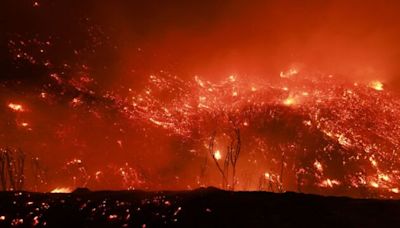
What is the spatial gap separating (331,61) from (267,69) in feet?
12.1

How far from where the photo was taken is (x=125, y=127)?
12609 millimetres

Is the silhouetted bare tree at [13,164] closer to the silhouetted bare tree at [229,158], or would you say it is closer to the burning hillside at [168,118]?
the burning hillside at [168,118]

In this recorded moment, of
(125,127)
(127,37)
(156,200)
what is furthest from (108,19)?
(156,200)

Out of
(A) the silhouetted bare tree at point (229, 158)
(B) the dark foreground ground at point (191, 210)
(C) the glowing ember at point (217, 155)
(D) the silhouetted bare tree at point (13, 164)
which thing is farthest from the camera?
(C) the glowing ember at point (217, 155)

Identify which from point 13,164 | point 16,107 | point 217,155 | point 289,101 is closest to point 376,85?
point 289,101

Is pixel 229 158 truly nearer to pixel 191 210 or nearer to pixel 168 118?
pixel 168 118

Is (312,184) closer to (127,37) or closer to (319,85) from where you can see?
(319,85)

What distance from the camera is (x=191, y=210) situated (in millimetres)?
3010

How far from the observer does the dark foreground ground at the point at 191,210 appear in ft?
9.45

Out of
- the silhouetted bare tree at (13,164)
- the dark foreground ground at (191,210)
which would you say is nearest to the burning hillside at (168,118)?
the silhouetted bare tree at (13,164)

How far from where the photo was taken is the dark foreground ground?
9.45 ft

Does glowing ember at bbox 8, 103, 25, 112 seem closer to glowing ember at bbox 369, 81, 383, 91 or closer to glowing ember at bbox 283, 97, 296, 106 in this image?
glowing ember at bbox 283, 97, 296, 106

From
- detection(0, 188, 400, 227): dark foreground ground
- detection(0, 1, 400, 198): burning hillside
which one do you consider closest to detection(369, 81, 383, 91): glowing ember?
detection(0, 1, 400, 198): burning hillside

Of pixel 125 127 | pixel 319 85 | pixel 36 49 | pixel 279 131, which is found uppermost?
pixel 319 85
